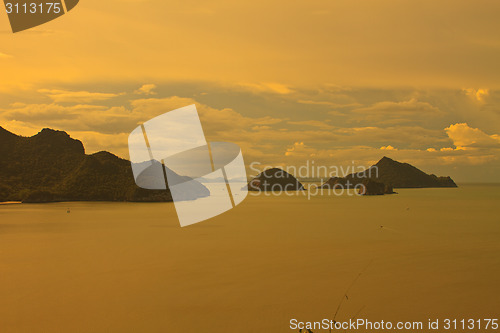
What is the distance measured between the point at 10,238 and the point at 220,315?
71.5 feet

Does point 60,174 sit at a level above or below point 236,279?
below

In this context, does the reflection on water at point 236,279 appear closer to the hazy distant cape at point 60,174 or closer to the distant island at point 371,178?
the hazy distant cape at point 60,174

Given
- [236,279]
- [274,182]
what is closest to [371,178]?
[274,182]

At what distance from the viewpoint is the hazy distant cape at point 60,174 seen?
2965 inches

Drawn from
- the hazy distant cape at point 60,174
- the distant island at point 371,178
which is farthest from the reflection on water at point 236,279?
the distant island at point 371,178

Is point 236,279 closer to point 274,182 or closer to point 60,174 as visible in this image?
point 60,174

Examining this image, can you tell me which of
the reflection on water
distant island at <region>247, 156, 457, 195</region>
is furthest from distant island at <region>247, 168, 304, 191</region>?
the reflection on water

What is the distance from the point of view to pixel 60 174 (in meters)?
92.1

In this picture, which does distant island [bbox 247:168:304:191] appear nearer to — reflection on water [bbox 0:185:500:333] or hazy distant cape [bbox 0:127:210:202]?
hazy distant cape [bbox 0:127:210:202]

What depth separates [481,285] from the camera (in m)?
13.8

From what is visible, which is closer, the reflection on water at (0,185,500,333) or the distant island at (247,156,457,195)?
the reflection on water at (0,185,500,333)

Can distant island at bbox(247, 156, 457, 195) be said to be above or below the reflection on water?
below

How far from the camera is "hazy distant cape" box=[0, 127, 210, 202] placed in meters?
75.3

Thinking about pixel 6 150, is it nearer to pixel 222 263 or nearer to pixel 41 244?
pixel 41 244
